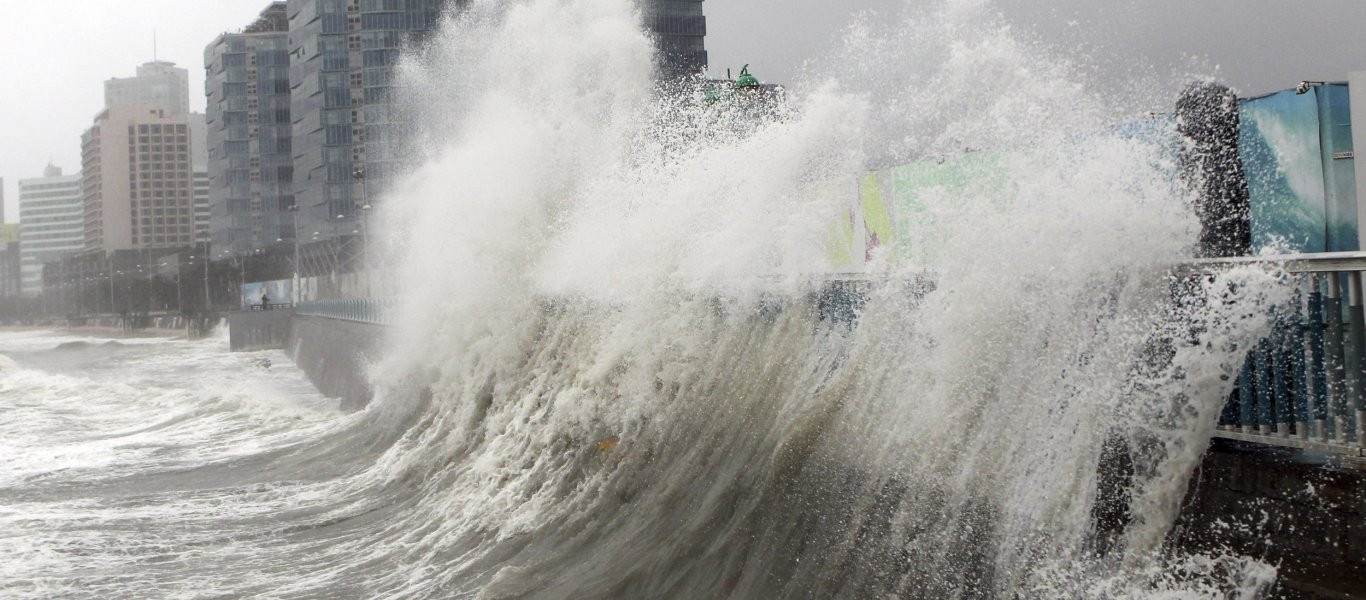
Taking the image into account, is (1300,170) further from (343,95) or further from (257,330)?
(343,95)

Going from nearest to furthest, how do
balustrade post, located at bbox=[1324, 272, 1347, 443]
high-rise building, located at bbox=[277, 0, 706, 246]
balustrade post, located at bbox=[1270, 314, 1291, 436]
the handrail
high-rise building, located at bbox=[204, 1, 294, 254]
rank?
the handrail < balustrade post, located at bbox=[1324, 272, 1347, 443] < balustrade post, located at bbox=[1270, 314, 1291, 436] < high-rise building, located at bbox=[277, 0, 706, 246] < high-rise building, located at bbox=[204, 1, 294, 254]

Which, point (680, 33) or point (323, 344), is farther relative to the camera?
point (680, 33)

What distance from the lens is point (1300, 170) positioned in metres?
6.03

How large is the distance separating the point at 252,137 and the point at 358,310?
108206mm

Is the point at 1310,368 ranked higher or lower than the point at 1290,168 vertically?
lower

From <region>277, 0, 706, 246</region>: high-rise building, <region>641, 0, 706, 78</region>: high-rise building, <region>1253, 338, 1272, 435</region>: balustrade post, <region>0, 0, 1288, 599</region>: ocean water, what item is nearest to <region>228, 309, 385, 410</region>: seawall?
<region>0, 0, 1288, 599</region>: ocean water

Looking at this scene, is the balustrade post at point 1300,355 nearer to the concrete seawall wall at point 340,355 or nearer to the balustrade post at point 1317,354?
the balustrade post at point 1317,354

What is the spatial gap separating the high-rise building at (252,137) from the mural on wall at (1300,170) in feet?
411

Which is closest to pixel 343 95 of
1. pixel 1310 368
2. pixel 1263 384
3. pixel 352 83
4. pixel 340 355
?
pixel 352 83

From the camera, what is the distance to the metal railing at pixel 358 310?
27.2 metres

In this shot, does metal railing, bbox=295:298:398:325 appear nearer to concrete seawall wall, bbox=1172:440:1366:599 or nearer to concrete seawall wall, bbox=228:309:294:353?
concrete seawall wall, bbox=228:309:294:353

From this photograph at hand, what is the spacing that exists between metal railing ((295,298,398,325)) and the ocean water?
21.7ft

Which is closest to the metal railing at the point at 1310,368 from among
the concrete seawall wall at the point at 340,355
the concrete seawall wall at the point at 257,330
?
the concrete seawall wall at the point at 340,355

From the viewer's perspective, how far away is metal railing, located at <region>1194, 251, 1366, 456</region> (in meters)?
4.50
